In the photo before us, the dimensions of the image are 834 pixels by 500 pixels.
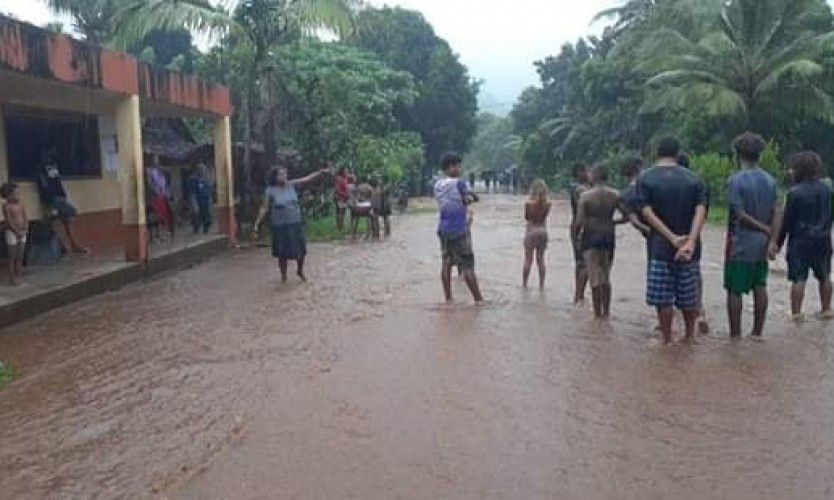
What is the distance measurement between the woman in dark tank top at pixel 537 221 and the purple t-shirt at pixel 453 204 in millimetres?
1765

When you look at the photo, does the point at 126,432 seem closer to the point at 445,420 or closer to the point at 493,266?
the point at 445,420

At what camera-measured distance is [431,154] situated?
168 feet

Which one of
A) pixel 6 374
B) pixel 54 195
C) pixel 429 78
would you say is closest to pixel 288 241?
pixel 54 195

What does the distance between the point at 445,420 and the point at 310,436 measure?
2.62 feet

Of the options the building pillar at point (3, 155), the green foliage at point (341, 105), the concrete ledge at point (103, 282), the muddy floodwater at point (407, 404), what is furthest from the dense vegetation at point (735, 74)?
the muddy floodwater at point (407, 404)

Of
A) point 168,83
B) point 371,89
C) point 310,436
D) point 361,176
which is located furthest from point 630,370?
point 371,89

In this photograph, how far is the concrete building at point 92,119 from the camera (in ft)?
35.1

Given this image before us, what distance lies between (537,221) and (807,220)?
363 centimetres

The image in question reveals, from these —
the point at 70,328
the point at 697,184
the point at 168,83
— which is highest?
the point at 168,83

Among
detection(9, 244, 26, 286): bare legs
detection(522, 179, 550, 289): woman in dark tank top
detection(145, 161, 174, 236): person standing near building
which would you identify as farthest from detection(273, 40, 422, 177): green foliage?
detection(522, 179, 550, 289): woman in dark tank top

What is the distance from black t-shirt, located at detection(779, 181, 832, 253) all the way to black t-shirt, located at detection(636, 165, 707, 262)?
54.6 inches

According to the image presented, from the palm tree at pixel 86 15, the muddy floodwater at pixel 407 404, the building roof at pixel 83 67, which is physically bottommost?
the muddy floodwater at pixel 407 404

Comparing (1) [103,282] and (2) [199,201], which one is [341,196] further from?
(1) [103,282]

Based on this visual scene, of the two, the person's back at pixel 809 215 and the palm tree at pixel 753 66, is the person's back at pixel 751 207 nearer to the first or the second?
the person's back at pixel 809 215
